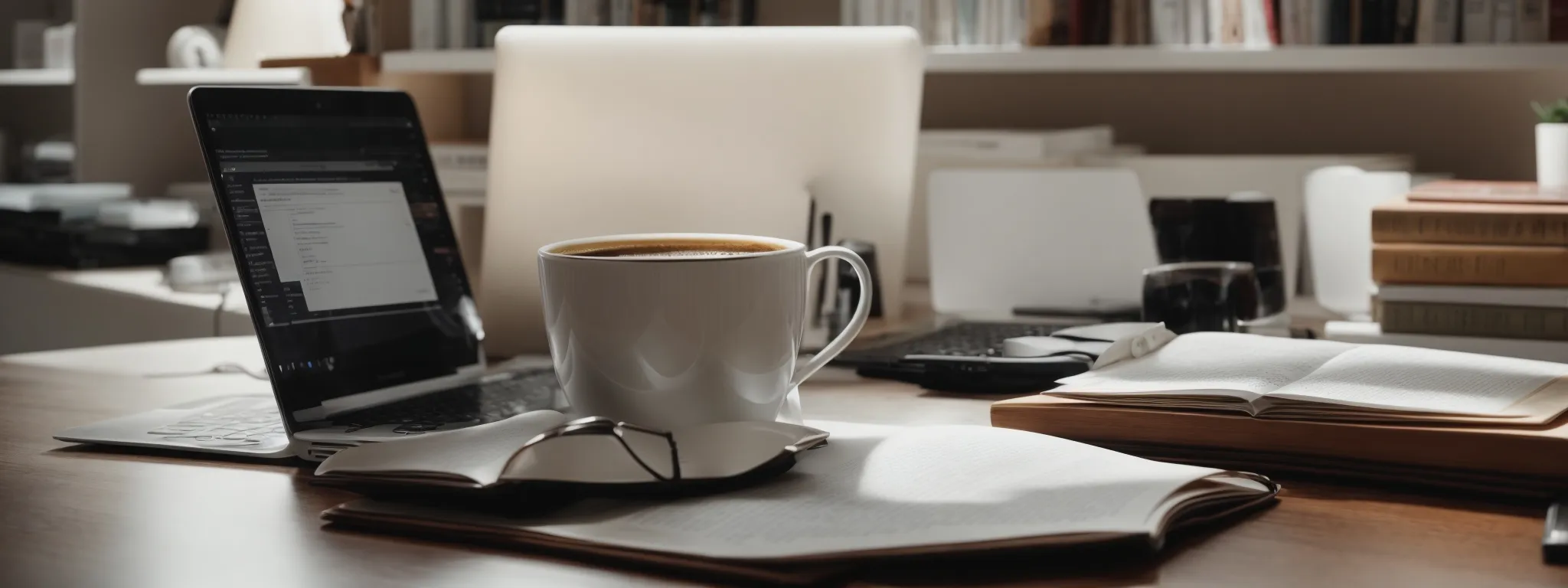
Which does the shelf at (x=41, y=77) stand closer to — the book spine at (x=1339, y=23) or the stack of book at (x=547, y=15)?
the stack of book at (x=547, y=15)

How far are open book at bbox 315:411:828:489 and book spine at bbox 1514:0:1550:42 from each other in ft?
4.13

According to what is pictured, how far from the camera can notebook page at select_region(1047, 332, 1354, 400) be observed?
2.60 feet

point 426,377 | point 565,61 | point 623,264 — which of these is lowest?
point 426,377

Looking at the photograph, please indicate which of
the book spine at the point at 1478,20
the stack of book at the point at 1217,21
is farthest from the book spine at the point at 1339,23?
the book spine at the point at 1478,20

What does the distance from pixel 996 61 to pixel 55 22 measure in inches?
109

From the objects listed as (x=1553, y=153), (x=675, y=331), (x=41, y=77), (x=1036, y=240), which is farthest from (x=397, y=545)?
(x=41, y=77)

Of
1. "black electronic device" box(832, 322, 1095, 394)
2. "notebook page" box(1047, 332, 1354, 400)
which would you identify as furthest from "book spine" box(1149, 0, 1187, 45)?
"notebook page" box(1047, 332, 1354, 400)

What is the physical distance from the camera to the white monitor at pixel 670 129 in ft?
3.93

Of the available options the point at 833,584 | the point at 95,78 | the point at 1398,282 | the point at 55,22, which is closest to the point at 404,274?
the point at 833,584

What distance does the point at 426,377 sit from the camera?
3.26 feet

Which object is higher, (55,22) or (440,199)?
(55,22)

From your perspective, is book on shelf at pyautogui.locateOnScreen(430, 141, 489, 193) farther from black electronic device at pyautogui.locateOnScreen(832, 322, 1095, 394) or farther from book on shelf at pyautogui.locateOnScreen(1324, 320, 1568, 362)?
book on shelf at pyautogui.locateOnScreen(1324, 320, 1568, 362)

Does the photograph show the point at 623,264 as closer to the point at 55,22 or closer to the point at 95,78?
the point at 95,78

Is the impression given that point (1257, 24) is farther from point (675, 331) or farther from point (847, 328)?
point (675, 331)
